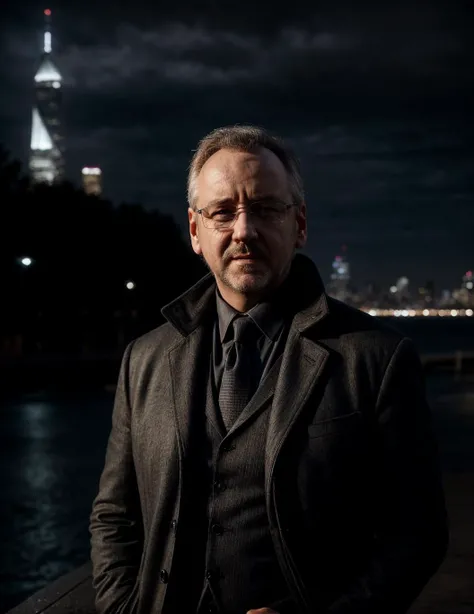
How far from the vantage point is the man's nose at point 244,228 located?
2.93 meters

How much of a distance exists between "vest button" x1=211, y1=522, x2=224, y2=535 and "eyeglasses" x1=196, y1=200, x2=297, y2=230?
0.87 m

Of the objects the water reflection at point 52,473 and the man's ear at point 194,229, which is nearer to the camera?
the man's ear at point 194,229

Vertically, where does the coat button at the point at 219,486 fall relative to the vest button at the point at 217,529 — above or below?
above

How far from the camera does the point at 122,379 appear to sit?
328 centimetres

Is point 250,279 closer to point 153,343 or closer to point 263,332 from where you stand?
point 263,332

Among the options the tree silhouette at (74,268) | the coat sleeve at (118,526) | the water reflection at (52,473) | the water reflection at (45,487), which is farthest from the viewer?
the tree silhouette at (74,268)

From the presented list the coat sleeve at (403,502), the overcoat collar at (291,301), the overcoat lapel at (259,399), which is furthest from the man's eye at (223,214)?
the coat sleeve at (403,502)

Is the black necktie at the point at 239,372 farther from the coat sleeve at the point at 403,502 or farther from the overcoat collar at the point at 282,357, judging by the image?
the coat sleeve at the point at 403,502

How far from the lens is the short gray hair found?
2996 mm

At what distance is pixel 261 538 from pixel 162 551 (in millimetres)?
331

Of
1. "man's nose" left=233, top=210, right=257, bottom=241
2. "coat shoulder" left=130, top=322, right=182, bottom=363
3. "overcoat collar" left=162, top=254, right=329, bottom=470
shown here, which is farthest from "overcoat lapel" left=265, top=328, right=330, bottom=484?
"coat shoulder" left=130, top=322, right=182, bottom=363

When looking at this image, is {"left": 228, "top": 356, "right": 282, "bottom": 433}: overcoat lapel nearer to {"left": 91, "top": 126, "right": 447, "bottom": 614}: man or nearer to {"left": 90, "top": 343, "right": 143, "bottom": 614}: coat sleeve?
{"left": 91, "top": 126, "right": 447, "bottom": 614}: man

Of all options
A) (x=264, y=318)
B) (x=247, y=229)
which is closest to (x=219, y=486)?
(x=264, y=318)

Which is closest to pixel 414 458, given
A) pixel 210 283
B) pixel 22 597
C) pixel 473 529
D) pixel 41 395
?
pixel 210 283
